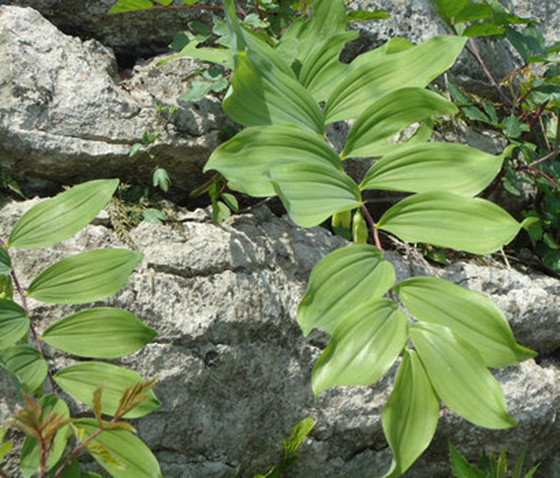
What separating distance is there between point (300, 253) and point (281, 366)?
0.30 meters

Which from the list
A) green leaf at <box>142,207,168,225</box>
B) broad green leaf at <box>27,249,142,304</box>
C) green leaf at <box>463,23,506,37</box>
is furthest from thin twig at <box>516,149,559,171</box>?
broad green leaf at <box>27,249,142,304</box>

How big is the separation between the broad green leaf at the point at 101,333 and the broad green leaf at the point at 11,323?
0.15 ft

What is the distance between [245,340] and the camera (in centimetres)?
163

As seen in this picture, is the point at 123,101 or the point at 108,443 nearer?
the point at 108,443

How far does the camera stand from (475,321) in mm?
1142

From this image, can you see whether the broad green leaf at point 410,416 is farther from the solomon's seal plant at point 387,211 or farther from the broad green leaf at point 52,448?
the broad green leaf at point 52,448

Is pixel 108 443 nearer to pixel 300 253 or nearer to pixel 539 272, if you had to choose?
pixel 300 253

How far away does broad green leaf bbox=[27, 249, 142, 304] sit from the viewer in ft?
4.29

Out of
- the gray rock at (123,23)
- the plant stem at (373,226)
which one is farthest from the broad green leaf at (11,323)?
the gray rock at (123,23)

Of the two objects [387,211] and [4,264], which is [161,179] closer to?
[4,264]

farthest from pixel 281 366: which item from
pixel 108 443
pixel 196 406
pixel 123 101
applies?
pixel 123 101

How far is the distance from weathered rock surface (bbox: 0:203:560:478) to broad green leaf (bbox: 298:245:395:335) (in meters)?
0.46

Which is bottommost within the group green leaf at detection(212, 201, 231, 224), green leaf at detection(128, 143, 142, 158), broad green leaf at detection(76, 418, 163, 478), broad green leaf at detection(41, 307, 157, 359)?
broad green leaf at detection(76, 418, 163, 478)

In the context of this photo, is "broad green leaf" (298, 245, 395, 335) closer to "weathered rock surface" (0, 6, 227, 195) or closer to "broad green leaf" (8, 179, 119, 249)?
"broad green leaf" (8, 179, 119, 249)
